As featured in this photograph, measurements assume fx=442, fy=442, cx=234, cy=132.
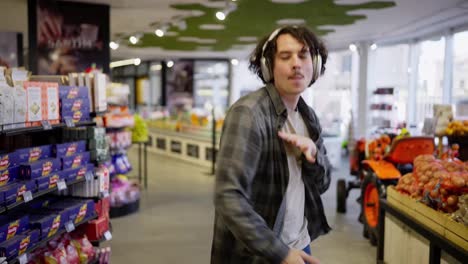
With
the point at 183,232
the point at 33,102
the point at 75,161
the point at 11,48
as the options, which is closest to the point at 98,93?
the point at 75,161

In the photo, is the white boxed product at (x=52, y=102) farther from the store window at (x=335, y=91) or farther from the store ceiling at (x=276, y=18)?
the store window at (x=335, y=91)

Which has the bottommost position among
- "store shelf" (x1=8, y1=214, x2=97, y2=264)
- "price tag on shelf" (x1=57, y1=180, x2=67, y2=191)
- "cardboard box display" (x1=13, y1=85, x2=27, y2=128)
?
"store shelf" (x1=8, y1=214, x2=97, y2=264)

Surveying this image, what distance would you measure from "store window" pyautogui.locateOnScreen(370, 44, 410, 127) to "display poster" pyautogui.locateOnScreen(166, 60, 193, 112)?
748cm

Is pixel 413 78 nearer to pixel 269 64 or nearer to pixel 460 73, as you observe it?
pixel 460 73

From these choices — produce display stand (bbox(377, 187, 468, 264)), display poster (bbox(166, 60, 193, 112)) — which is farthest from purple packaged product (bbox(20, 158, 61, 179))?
display poster (bbox(166, 60, 193, 112))

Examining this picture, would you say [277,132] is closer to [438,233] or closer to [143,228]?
[438,233]

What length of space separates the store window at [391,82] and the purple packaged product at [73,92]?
6492mm

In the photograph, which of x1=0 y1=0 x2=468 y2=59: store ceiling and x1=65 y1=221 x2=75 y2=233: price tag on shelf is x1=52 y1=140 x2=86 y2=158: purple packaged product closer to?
x1=65 y1=221 x2=75 y2=233: price tag on shelf

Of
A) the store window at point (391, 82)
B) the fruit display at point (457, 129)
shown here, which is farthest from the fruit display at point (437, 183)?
the store window at point (391, 82)

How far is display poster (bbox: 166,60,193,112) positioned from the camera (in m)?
16.2

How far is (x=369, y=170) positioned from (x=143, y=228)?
2878 millimetres

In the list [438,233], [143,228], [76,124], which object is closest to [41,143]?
[76,124]

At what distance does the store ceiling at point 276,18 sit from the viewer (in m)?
6.25

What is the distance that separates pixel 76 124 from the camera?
350 cm
